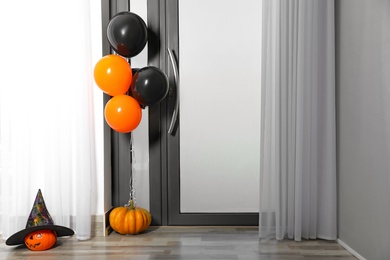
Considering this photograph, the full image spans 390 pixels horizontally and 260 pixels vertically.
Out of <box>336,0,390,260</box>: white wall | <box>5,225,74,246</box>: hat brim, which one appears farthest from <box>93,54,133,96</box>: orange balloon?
<box>336,0,390,260</box>: white wall

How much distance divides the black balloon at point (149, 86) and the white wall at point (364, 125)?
3.59 ft

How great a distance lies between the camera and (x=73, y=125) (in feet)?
8.41

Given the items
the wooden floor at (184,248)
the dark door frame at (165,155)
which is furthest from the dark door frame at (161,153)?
the wooden floor at (184,248)

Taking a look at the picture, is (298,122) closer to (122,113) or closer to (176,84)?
(176,84)

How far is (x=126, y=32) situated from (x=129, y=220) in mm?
1180

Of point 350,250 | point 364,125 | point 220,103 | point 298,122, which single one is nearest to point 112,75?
point 220,103

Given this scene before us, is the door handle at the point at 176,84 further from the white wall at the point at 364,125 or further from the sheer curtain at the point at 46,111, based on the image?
the white wall at the point at 364,125

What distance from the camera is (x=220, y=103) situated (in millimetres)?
2854

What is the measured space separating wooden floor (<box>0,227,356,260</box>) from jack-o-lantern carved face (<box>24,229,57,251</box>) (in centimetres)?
4


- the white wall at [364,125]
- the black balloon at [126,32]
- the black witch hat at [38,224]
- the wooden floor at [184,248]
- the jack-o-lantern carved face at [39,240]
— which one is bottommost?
the wooden floor at [184,248]

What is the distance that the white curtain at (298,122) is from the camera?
247cm

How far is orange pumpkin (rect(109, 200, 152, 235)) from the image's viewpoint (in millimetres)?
2592

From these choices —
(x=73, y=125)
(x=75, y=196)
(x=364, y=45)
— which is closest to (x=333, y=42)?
(x=364, y=45)

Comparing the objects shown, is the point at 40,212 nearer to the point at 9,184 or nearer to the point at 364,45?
the point at 9,184
